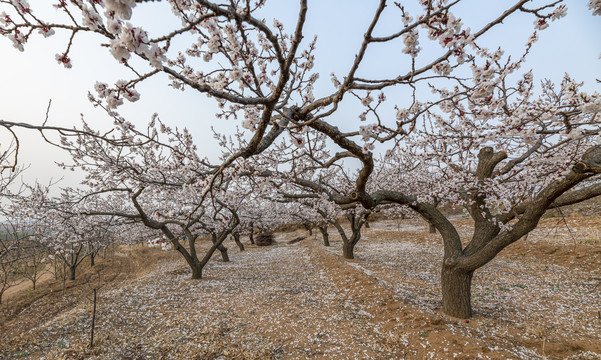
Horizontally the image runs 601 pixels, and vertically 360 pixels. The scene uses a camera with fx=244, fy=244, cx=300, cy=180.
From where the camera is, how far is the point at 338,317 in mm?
6887

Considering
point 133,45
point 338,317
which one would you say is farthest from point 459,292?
point 133,45

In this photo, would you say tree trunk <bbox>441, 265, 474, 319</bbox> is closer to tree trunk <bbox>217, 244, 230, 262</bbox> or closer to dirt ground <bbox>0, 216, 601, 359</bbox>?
dirt ground <bbox>0, 216, 601, 359</bbox>

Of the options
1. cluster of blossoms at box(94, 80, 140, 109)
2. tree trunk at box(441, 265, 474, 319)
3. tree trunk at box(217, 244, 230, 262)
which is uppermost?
cluster of blossoms at box(94, 80, 140, 109)

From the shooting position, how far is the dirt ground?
200 inches

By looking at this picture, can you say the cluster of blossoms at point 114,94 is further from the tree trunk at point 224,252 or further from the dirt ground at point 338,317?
the tree trunk at point 224,252

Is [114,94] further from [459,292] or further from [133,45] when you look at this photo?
[459,292]

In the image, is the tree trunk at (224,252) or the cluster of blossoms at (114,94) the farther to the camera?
the tree trunk at (224,252)

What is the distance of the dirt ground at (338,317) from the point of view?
16.7ft

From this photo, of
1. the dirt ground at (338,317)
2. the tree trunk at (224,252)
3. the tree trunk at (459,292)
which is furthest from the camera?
the tree trunk at (224,252)

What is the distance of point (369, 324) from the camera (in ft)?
20.7

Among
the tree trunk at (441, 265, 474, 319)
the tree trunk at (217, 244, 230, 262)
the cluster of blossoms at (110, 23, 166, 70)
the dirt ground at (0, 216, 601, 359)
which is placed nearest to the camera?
the cluster of blossoms at (110, 23, 166, 70)

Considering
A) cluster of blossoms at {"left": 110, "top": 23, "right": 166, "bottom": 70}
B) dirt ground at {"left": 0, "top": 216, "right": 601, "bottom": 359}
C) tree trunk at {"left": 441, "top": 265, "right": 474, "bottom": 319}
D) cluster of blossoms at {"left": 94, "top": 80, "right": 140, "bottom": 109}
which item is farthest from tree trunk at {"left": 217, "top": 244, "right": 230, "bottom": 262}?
cluster of blossoms at {"left": 110, "top": 23, "right": 166, "bottom": 70}

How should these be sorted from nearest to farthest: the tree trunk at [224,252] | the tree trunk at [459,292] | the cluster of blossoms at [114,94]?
1. the cluster of blossoms at [114,94]
2. the tree trunk at [459,292]
3. the tree trunk at [224,252]

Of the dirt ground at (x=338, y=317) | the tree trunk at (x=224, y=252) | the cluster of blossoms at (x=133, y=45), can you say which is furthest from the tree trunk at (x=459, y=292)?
the tree trunk at (x=224, y=252)
